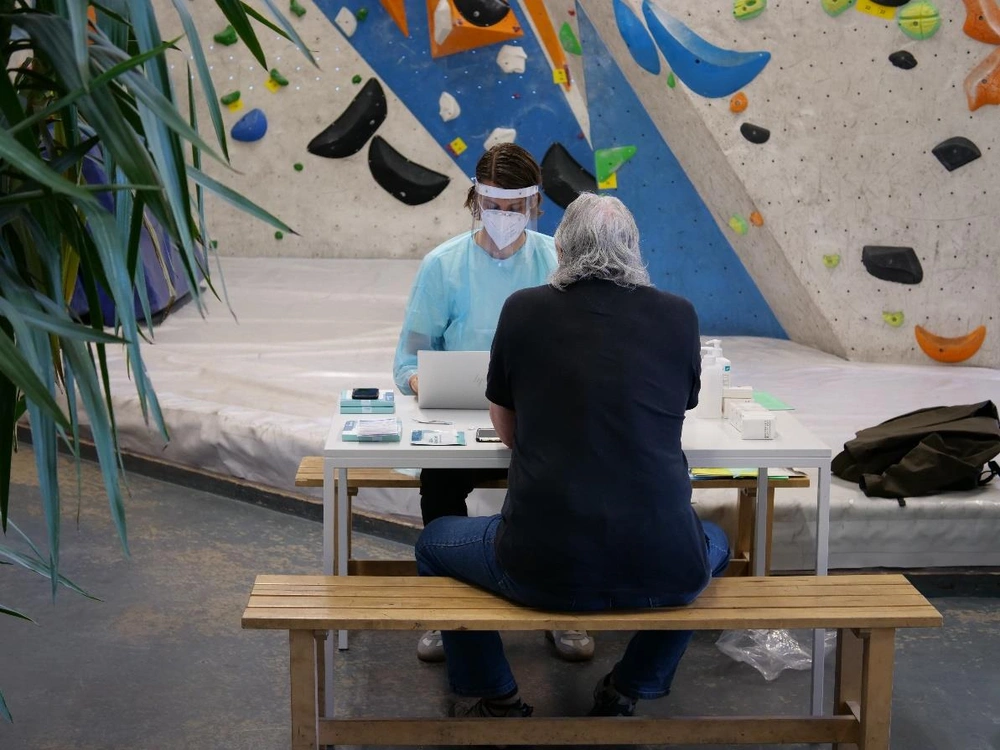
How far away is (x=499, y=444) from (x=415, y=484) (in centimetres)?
74

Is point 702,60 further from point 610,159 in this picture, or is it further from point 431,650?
point 431,650

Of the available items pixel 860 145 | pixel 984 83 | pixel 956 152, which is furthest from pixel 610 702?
pixel 984 83

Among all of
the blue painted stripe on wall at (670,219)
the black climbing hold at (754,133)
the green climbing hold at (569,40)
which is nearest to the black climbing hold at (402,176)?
the green climbing hold at (569,40)

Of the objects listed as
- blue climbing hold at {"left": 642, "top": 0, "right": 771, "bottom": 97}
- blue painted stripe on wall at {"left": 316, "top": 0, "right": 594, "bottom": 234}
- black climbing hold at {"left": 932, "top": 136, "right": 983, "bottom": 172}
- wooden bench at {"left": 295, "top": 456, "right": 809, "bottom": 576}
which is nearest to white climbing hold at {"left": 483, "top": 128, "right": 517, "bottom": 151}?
blue painted stripe on wall at {"left": 316, "top": 0, "right": 594, "bottom": 234}

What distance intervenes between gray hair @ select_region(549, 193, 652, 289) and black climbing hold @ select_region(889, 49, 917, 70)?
3.06m

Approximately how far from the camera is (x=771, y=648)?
321cm

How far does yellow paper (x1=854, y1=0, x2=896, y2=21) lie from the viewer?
198 inches

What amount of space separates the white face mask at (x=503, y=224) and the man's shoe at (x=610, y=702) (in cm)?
115

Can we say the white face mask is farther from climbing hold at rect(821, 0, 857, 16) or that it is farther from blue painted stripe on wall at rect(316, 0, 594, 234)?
blue painted stripe on wall at rect(316, 0, 594, 234)

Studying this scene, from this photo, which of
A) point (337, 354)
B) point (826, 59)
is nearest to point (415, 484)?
point (337, 354)

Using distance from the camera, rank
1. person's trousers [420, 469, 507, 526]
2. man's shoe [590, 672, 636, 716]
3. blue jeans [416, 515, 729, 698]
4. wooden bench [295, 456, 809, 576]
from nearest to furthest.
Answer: blue jeans [416, 515, 729, 698] → man's shoe [590, 672, 636, 716] → person's trousers [420, 469, 507, 526] → wooden bench [295, 456, 809, 576]

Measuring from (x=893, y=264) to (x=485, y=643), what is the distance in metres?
3.33

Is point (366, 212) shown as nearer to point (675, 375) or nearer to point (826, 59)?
point (826, 59)

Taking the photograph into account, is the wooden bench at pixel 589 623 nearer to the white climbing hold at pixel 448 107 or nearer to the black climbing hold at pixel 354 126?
the white climbing hold at pixel 448 107
